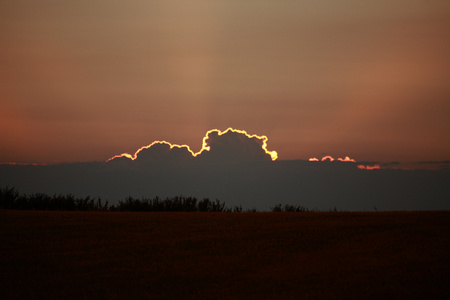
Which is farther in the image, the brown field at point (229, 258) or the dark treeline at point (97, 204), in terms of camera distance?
the dark treeline at point (97, 204)

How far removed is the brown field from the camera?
651 cm

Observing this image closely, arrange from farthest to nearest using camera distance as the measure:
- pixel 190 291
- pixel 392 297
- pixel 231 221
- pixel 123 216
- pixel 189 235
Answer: pixel 123 216, pixel 231 221, pixel 189 235, pixel 190 291, pixel 392 297

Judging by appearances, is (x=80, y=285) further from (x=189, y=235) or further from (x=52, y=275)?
(x=189, y=235)

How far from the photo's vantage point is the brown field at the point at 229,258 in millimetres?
6508

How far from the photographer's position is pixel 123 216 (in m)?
12.0

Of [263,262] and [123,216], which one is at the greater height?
[123,216]

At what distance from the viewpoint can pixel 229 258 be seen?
7855mm

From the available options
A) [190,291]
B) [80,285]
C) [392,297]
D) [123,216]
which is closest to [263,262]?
[190,291]

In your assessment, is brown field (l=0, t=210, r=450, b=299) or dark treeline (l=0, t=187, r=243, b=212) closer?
brown field (l=0, t=210, r=450, b=299)

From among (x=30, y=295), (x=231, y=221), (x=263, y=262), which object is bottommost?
Answer: (x=30, y=295)

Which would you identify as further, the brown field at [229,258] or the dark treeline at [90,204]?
the dark treeline at [90,204]

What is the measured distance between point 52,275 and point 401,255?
212 inches

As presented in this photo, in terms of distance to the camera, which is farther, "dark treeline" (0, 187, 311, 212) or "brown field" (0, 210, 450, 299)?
"dark treeline" (0, 187, 311, 212)

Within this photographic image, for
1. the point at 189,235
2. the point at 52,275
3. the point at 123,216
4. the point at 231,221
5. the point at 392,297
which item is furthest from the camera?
the point at 123,216
